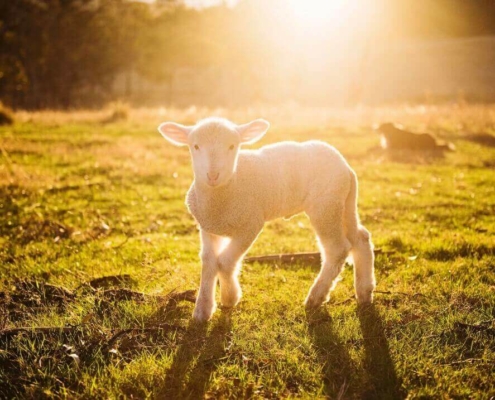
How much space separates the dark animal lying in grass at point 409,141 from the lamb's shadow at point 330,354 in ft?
38.6

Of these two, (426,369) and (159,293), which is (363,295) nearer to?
(426,369)

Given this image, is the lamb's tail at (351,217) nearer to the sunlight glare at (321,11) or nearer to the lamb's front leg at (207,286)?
the lamb's front leg at (207,286)

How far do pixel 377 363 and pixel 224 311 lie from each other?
1.50m

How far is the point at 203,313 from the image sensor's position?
173 inches

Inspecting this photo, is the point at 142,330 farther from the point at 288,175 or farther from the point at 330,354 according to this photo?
the point at 288,175

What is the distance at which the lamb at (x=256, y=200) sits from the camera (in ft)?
14.4

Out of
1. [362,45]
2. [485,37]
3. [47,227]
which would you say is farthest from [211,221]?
Result: [485,37]

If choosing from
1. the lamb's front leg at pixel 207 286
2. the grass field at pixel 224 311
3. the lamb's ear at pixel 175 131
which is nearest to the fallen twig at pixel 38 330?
the grass field at pixel 224 311

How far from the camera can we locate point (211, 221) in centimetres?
451

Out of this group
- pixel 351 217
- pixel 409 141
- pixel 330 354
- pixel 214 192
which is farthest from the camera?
pixel 409 141

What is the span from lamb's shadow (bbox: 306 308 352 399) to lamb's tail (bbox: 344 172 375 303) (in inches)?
18.3

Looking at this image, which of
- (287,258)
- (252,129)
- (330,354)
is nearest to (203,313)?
(330,354)

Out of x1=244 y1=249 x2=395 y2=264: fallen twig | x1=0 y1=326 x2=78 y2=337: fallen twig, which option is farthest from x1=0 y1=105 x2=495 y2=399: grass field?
x1=244 y1=249 x2=395 y2=264: fallen twig

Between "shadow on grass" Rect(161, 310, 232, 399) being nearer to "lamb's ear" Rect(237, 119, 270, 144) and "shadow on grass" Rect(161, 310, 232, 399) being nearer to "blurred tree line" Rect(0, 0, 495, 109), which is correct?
"lamb's ear" Rect(237, 119, 270, 144)
